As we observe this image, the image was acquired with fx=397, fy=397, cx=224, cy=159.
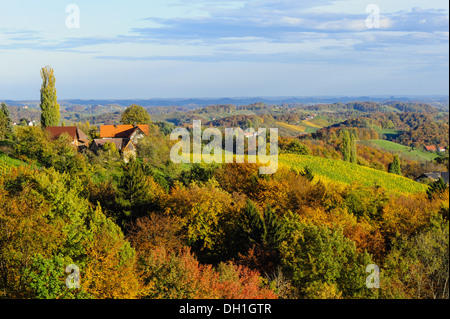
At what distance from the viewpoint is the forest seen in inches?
695

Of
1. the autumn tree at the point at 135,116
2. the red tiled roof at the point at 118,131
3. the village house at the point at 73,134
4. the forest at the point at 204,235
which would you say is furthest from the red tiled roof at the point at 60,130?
the autumn tree at the point at 135,116

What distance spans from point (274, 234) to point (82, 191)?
17763 mm

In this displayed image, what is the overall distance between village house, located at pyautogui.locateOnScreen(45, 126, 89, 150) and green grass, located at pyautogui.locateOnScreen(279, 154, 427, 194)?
94.6ft

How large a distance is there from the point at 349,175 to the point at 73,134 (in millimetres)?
40427

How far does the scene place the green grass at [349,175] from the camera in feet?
178

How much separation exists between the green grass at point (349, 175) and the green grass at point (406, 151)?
204 feet

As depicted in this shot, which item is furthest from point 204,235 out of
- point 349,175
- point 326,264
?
point 349,175

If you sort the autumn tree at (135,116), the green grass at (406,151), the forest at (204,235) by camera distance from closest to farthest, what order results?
1. the forest at (204,235)
2. the autumn tree at (135,116)
3. the green grass at (406,151)

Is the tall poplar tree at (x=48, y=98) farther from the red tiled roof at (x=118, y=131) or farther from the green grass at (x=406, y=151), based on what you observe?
the green grass at (x=406, y=151)

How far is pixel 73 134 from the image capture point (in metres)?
55.7

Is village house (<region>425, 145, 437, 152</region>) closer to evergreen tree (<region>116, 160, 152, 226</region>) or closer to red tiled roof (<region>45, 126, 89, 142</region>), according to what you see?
red tiled roof (<region>45, 126, 89, 142</region>)

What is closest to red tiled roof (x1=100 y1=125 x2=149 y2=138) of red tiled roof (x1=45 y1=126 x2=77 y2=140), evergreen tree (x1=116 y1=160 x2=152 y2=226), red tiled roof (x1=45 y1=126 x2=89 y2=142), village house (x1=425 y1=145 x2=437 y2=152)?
red tiled roof (x1=45 y1=126 x2=89 y2=142)

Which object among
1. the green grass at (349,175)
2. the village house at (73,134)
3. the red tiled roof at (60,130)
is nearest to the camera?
the red tiled roof at (60,130)
